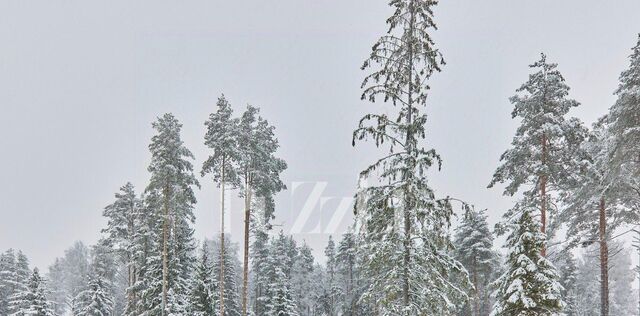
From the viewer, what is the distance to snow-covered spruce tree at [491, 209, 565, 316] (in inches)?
597

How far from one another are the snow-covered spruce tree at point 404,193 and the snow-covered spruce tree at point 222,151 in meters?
12.0

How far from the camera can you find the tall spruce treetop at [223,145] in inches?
1005

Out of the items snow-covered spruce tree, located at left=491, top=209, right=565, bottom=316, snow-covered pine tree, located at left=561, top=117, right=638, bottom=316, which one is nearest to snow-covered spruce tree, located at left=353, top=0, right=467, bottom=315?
snow-covered spruce tree, located at left=491, top=209, right=565, bottom=316

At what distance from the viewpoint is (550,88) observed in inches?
809

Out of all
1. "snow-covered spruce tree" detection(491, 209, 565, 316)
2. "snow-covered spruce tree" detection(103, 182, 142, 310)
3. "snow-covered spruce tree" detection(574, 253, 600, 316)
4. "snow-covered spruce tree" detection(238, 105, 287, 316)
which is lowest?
"snow-covered spruce tree" detection(574, 253, 600, 316)

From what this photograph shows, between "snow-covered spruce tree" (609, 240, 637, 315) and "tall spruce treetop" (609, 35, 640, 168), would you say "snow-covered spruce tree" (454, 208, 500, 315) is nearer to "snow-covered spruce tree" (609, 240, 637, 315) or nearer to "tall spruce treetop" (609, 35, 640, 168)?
"tall spruce treetop" (609, 35, 640, 168)

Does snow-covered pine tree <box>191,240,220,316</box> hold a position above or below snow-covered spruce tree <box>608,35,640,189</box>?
below

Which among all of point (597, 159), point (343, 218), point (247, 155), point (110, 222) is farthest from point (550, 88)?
point (110, 222)

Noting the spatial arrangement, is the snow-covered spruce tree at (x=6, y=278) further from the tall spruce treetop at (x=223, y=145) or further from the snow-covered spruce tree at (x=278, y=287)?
the tall spruce treetop at (x=223, y=145)

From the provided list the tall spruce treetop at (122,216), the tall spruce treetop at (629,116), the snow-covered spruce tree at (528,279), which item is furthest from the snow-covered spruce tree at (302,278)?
the snow-covered spruce tree at (528,279)

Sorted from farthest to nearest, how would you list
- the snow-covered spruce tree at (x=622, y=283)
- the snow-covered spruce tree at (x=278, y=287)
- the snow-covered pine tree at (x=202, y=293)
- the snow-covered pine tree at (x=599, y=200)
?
the snow-covered spruce tree at (x=622, y=283) < the snow-covered spruce tree at (x=278, y=287) < the snow-covered pine tree at (x=202, y=293) < the snow-covered pine tree at (x=599, y=200)

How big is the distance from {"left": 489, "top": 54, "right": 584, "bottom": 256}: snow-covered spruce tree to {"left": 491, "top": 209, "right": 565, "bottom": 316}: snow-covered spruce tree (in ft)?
16.0

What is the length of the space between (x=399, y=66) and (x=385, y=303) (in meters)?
7.50

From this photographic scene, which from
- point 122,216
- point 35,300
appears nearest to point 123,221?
point 122,216
